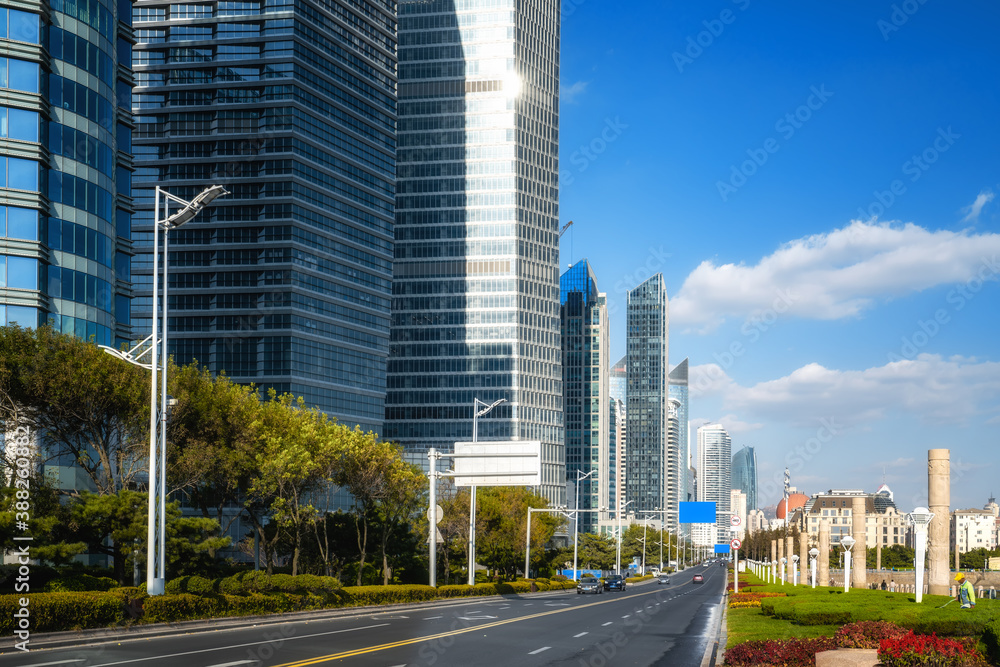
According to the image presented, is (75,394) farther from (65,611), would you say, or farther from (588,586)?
(588,586)

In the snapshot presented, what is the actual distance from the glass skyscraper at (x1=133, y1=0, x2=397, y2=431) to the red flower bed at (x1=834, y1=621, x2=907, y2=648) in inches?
4022

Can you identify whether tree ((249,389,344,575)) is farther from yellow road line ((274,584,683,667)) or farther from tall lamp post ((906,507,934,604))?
tall lamp post ((906,507,934,604))

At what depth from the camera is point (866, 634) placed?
2039cm

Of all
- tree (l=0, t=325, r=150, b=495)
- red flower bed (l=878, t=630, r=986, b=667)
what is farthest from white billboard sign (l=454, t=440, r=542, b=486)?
red flower bed (l=878, t=630, r=986, b=667)

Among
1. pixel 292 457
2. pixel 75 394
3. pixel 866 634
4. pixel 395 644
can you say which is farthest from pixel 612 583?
pixel 866 634

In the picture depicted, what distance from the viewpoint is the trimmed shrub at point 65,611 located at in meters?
24.4

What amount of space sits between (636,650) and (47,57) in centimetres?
5142

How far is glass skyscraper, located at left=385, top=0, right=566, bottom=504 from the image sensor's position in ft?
542

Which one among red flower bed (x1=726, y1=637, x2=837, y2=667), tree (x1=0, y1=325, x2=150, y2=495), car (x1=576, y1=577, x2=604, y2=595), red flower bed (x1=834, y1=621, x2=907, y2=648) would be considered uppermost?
tree (x1=0, y1=325, x2=150, y2=495)

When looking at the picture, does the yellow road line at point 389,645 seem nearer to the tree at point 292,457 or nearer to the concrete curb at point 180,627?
the concrete curb at point 180,627

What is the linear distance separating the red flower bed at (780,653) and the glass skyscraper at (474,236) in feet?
462

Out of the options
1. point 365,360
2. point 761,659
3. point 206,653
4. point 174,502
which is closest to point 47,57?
point 174,502

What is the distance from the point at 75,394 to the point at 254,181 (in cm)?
8901

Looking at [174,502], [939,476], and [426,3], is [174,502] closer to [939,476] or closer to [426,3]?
[939,476]
